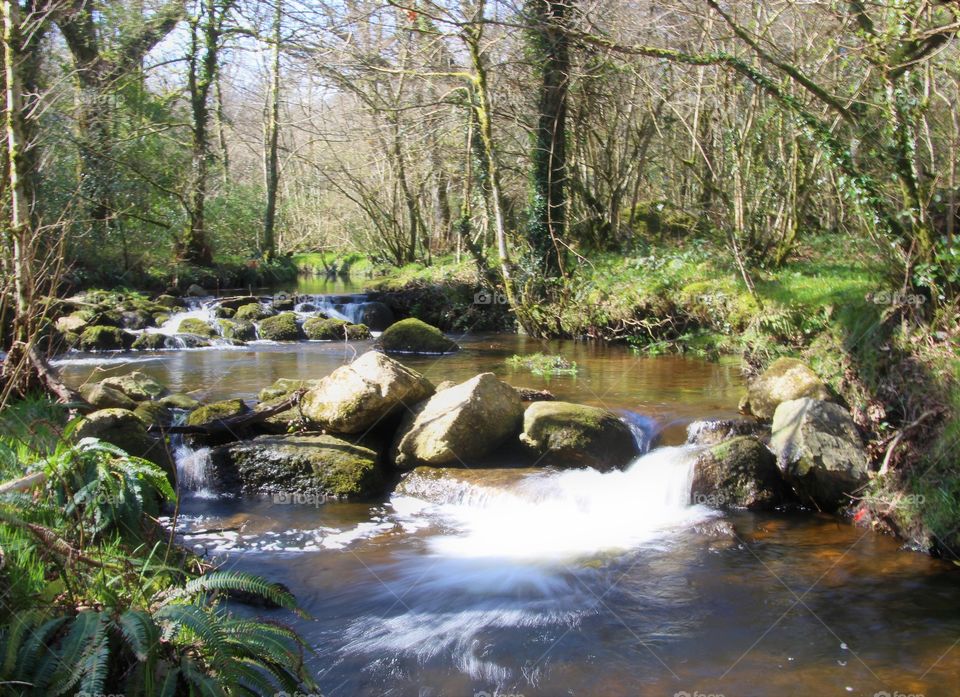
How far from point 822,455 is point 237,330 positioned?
1277 centimetres

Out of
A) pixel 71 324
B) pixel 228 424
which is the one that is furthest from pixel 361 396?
pixel 71 324

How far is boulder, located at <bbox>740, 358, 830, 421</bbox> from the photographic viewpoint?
29.0 feet

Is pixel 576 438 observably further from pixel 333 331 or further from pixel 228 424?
pixel 333 331

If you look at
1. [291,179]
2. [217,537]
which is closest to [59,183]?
[217,537]

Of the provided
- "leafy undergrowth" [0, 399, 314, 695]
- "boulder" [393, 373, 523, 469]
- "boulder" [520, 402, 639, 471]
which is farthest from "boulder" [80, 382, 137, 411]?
"boulder" [520, 402, 639, 471]

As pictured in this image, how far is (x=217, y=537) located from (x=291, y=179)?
3308 centimetres

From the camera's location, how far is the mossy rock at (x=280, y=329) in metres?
17.2

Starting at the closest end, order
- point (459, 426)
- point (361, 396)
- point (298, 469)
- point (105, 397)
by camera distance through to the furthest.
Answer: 1. point (298, 469)
2. point (459, 426)
3. point (361, 396)
4. point (105, 397)

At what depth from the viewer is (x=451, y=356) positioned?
47.5 ft

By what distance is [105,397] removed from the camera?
8.81 metres

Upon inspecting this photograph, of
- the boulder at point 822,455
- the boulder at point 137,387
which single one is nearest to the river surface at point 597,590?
the boulder at point 822,455

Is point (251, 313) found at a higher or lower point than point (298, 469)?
higher

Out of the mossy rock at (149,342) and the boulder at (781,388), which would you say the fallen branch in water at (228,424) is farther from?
the mossy rock at (149,342)

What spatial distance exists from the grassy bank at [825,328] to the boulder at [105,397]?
302 inches
